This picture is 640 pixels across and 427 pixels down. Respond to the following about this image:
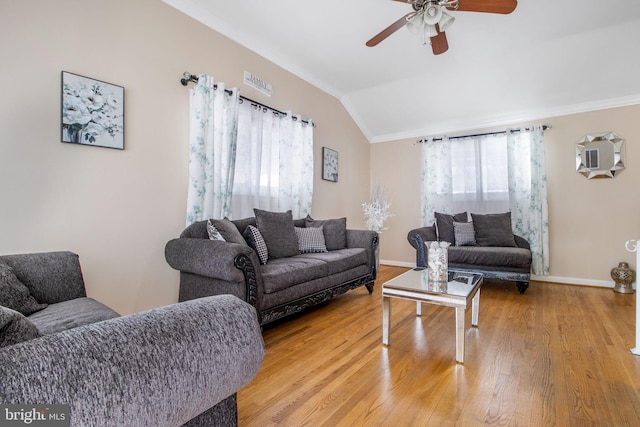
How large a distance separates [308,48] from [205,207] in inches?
86.5

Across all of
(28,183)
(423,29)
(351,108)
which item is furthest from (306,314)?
(351,108)

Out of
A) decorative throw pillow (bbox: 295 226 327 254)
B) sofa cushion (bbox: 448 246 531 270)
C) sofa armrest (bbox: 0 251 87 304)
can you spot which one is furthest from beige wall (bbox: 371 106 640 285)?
sofa armrest (bbox: 0 251 87 304)

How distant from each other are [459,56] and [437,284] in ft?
9.83

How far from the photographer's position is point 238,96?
3.09m

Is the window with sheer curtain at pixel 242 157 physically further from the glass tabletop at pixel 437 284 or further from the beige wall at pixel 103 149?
the glass tabletop at pixel 437 284

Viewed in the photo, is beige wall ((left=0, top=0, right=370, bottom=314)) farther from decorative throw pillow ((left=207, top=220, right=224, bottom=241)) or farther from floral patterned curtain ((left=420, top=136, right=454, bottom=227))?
floral patterned curtain ((left=420, top=136, right=454, bottom=227))

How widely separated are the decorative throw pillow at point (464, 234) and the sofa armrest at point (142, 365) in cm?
406

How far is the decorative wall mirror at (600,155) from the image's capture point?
3.99 m

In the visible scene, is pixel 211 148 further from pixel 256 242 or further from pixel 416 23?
pixel 416 23

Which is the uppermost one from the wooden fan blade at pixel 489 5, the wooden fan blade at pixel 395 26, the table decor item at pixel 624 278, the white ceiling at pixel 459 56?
the white ceiling at pixel 459 56

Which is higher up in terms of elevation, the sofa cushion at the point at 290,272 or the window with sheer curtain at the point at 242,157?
the window with sheer curtain at the point at 242,157

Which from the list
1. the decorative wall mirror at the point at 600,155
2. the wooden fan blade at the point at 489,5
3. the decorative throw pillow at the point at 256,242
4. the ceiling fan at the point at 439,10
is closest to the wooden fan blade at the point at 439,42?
the ceiling fan at the point at 439,10

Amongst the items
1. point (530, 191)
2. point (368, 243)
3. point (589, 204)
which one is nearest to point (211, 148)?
point (368, 243)

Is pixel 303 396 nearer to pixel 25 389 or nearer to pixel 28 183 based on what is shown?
pixel 25 389
